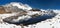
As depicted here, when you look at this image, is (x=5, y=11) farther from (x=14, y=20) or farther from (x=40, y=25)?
(x=40, y=25)

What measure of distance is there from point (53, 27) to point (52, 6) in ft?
2.43

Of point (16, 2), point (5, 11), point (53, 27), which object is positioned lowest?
point (53, 27)

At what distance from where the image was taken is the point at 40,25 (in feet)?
4.49

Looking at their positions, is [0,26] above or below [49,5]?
below

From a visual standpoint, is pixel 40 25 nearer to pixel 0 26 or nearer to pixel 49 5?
pixel 0 26

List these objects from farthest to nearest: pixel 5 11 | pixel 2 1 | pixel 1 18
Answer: pixel 2 1
pixel 5 11
pixel 1 18

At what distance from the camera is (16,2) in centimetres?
192

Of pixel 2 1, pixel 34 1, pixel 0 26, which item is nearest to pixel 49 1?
pixel 34 1

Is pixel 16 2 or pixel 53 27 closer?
pixel 53 27

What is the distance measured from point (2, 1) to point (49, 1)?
58 centimetres

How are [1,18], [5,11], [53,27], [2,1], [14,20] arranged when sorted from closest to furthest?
1. [53,27]
2. [14,20]
3. [1,18]
4. [5,11]
5. [2,1]

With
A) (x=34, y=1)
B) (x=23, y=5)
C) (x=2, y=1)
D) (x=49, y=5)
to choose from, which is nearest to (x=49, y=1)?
(x=49, y=5)

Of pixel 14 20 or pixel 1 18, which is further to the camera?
pixel 1 18

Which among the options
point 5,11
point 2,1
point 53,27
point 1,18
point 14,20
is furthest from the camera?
point 2,1
